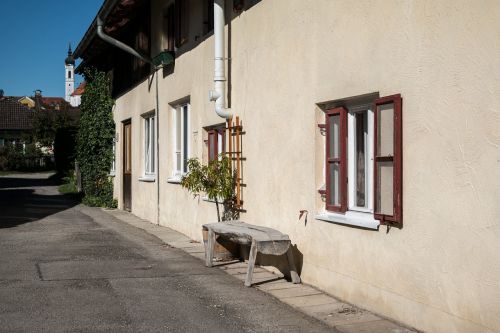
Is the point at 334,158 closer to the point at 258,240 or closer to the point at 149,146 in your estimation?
the point at 258,240

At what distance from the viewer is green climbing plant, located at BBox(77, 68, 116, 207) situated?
19.7m

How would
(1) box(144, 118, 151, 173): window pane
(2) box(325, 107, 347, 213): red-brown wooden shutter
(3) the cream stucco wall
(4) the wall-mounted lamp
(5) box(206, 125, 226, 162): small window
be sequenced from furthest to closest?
(1) box(144, 118, 151, 173): window pane
(5) box(206, 125, 226, 162): small window
(4) the wall-mounted lamp
(2) box(325, 107, 347, 213): red-brown wooden shutter
(3) the cream stucco wall

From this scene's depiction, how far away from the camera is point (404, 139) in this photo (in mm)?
5637

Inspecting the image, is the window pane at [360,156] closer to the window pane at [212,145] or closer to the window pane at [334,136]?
the window pane at [334,136]

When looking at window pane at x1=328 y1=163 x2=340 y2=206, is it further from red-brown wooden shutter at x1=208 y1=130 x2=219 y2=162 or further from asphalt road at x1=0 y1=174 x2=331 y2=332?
red-brown wooden shutter at x1=208 y1=130 x2=219 y2=162

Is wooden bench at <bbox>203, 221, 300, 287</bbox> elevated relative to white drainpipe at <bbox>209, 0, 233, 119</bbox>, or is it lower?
lower

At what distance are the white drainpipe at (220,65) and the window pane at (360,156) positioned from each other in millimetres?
3342

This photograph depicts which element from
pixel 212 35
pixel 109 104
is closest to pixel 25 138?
pixel 109 104

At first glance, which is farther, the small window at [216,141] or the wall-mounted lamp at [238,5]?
the small window at [216,141]

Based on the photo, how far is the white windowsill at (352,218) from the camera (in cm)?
616

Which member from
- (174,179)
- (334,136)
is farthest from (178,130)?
(334,136)

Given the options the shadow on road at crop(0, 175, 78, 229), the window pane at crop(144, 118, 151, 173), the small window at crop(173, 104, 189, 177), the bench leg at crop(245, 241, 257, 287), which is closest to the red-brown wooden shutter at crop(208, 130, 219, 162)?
the small window at crop(173, 104, 189, 177)

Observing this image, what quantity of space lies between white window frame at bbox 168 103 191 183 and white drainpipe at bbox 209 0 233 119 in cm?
272

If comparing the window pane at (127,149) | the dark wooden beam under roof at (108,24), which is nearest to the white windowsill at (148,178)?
the window pane at (127,149)
